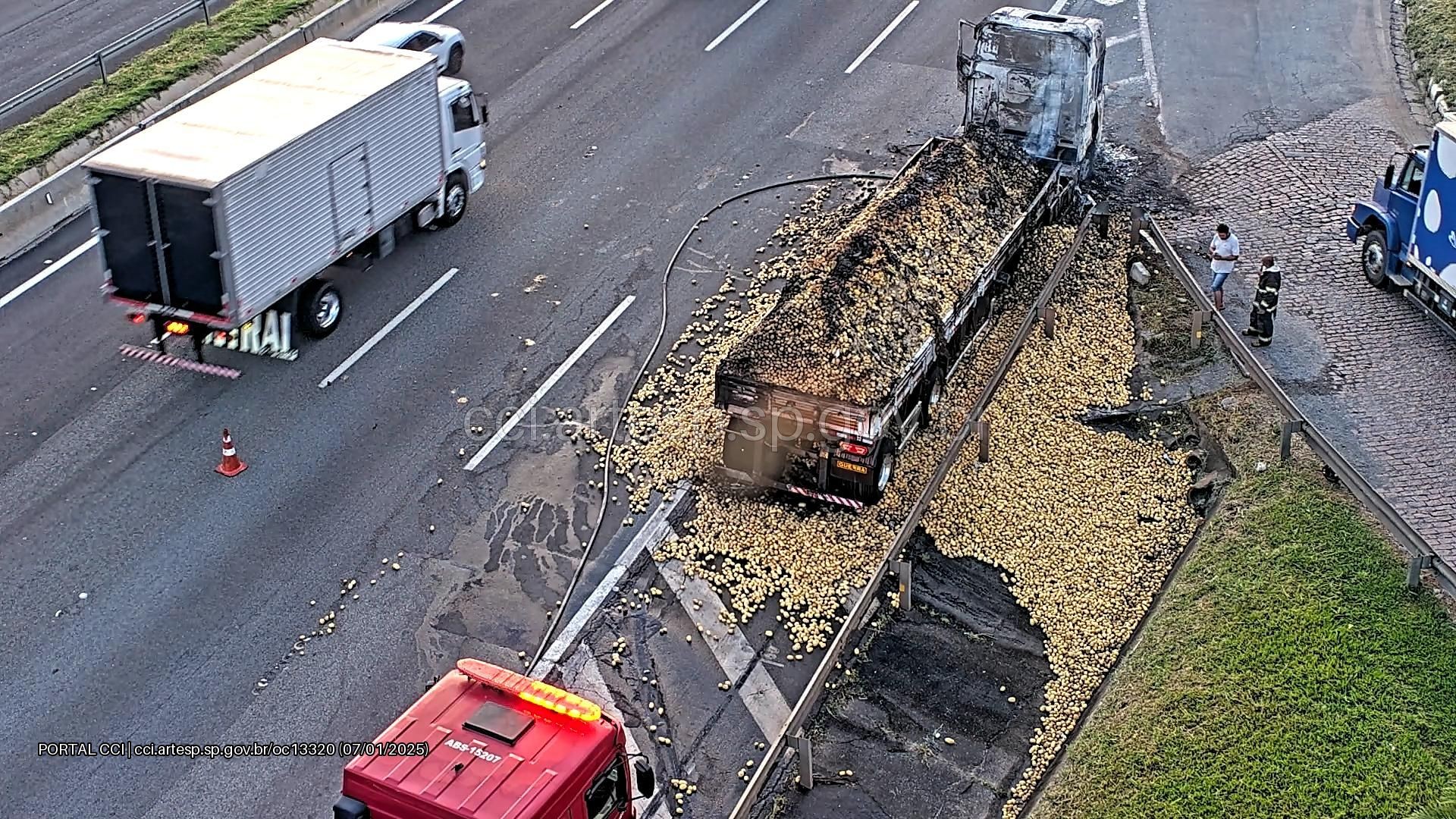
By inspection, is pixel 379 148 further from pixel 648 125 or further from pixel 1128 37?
pixel 1128 37

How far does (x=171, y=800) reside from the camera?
1461 centimetres

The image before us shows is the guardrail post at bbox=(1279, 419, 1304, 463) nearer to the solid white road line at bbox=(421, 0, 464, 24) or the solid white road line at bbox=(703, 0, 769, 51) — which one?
the solid white road line at bbox=(703, 0, 769, 51)

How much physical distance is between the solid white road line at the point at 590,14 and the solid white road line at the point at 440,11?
2782 mm

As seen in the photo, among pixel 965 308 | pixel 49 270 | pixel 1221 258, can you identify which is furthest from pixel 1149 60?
pixel 49 270

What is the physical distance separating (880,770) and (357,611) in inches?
245

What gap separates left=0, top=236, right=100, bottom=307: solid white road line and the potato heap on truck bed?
10882 mm

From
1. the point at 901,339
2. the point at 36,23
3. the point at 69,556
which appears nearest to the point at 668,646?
the point at 901,339

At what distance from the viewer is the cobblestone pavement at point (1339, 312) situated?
1873cm

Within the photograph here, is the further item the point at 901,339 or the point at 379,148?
the point at 379,148

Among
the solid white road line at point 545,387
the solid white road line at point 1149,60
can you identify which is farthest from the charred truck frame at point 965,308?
the solid white road line at point 1149,60

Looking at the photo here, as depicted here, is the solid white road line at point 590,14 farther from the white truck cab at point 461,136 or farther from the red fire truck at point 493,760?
the red fire truck at point 493,760

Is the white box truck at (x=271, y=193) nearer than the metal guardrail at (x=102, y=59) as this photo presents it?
Yes

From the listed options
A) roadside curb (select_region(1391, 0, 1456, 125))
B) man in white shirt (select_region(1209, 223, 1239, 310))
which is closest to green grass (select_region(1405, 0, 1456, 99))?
roadside curb (select_region(1391, 0, 1456, 125))

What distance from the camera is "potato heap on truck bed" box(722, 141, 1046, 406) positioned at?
698 inches
